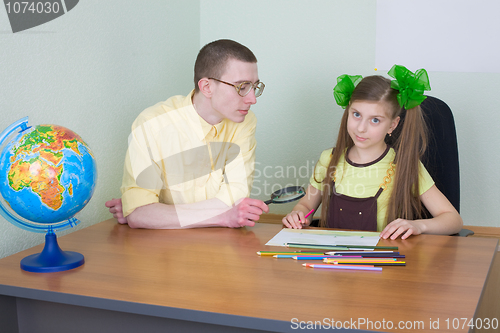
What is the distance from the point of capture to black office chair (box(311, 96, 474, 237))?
6.11ft

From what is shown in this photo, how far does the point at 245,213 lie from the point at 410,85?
0.80 m

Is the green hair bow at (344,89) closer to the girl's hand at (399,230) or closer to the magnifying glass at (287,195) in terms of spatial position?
the magnifying glass at (287,195)

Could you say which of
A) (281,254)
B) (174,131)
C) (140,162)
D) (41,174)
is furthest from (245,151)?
(41,174)

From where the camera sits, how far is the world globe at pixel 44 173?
3.70 ft

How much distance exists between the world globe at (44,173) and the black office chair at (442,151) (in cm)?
100

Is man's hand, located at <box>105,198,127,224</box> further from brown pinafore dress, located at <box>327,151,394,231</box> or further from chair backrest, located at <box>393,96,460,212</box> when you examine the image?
chair backrest, located at <box>393,96,460,212</box>

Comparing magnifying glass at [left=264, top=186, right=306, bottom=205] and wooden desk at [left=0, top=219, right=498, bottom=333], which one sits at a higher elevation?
magnifying glass at [left=264, top=186, right=306, bottom=205]

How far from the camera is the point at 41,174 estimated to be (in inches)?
44.4

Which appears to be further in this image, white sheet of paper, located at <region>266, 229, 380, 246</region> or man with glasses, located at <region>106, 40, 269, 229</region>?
man with glasses, located at <region>106, 40, 269, 229</region>

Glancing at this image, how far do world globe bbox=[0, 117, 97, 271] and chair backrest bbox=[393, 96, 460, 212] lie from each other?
135 centimetres

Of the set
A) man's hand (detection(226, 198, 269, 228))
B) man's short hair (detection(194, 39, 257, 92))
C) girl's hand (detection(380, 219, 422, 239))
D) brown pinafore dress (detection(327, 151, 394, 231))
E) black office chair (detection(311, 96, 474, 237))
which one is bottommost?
brown pinafore dress (detection(327, 151, 394, 231))

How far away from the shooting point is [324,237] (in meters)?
1.50

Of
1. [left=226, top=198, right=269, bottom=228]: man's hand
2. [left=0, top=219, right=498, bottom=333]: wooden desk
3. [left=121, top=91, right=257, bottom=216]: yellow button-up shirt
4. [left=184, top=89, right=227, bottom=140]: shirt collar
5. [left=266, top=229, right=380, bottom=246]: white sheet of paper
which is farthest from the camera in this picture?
[left=184, top=89, right=227, bottom=140]: shirt collar

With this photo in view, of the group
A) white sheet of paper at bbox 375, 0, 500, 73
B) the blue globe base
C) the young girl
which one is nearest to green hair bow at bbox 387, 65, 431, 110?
the young girl
